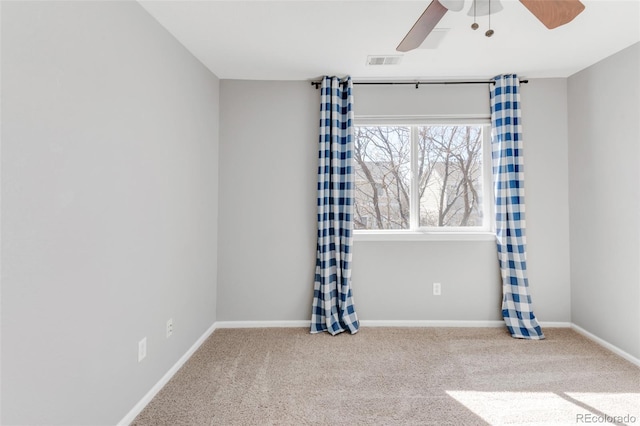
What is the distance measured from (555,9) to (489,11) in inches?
12.7

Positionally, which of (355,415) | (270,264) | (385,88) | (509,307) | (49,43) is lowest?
(355,415)

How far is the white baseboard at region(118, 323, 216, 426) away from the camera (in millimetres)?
1672

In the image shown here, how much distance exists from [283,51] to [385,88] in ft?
3.55

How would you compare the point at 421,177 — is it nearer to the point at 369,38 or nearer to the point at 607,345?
the point at 369,38

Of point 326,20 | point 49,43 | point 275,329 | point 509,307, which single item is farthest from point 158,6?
point 509,307

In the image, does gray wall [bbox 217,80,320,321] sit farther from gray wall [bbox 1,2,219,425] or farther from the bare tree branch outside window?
gray wall [bbox 1,2,219,425]

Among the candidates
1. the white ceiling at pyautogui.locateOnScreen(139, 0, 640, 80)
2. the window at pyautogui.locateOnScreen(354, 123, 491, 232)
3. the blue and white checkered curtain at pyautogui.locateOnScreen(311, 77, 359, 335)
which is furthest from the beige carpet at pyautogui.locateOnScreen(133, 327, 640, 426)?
the white ceiling at pyautogui.locateOnScreen(139, 0, 640, 80)

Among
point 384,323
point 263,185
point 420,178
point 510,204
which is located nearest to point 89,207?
point 263,185

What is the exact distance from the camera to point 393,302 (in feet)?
9.73

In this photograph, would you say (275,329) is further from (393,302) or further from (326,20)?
(326,20)

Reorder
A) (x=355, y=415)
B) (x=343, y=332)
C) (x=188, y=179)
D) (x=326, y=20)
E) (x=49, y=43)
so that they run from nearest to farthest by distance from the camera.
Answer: (x=49, y=43) < (x=355, y=415) < (x=326, y=20) < (x=188, y=179) < (x=343, y=332)

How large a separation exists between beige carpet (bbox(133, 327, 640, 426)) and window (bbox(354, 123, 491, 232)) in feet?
3.58

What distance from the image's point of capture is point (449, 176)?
10.1 feet

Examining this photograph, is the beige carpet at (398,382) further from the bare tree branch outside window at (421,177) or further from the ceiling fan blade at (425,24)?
the ceiling fan blade at (425,24)
